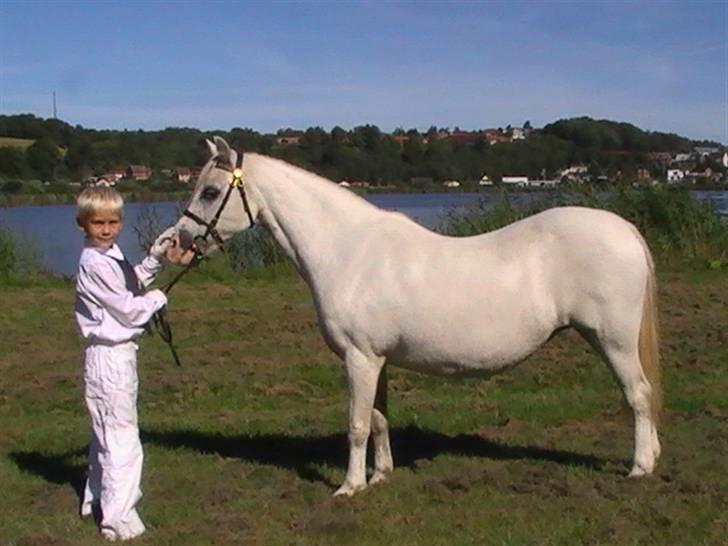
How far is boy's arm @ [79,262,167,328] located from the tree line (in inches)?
165

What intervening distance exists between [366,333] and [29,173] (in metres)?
31.4

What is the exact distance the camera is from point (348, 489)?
5609 millimetres

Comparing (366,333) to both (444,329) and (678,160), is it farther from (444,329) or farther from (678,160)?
(678,160)

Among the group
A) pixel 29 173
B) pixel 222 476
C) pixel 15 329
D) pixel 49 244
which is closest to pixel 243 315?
pixel 15 329

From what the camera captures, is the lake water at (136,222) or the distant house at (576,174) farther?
the distant house at (576,174)

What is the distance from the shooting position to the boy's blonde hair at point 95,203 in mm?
4918

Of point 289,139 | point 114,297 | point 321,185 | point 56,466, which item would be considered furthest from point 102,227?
point 289,139

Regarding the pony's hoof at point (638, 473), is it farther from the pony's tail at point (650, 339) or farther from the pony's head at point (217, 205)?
the pony's head at point (217, 205)

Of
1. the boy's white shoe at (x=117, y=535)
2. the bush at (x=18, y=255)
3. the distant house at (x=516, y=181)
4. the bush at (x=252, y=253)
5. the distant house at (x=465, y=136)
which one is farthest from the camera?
the distant house at (x=465, y=136)

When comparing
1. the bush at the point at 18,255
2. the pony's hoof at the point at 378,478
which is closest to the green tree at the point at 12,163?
the bush at the point at 18,255

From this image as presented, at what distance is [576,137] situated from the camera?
25.6 metres

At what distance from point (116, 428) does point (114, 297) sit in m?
0.69

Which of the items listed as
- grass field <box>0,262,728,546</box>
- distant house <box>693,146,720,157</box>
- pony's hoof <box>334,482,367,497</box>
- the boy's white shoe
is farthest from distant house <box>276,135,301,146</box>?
distant house <box>693,146,720,157</box>

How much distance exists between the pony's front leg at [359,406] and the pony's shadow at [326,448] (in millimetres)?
363
